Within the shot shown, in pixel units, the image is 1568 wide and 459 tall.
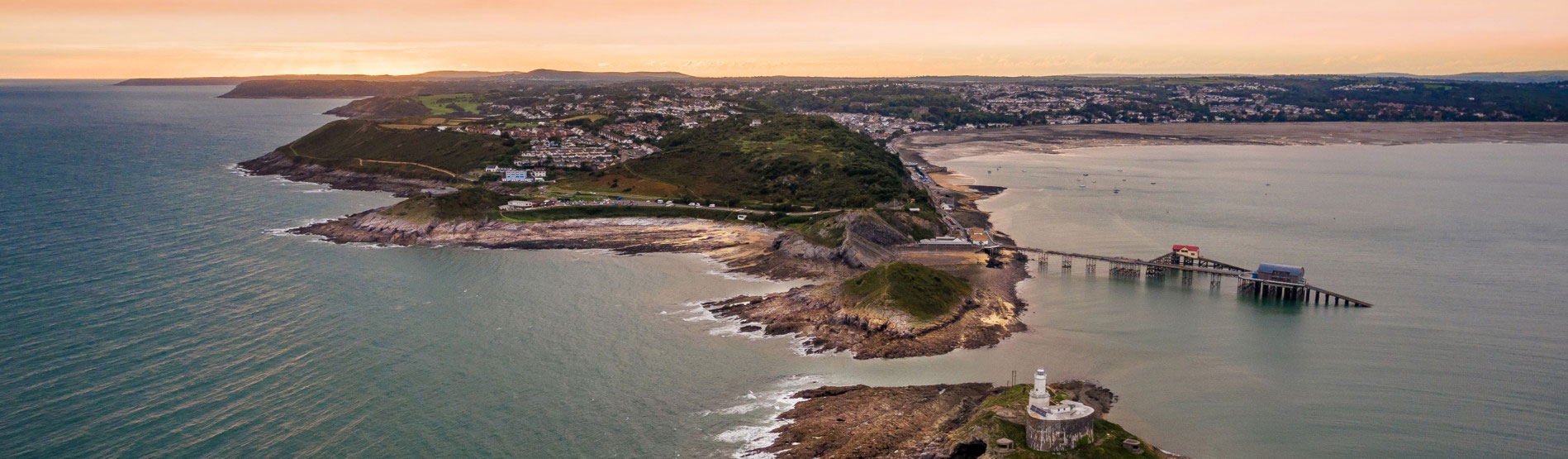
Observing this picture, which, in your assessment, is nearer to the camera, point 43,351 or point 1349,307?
point 43,351

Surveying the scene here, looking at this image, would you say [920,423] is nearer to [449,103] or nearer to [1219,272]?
[1219,272]

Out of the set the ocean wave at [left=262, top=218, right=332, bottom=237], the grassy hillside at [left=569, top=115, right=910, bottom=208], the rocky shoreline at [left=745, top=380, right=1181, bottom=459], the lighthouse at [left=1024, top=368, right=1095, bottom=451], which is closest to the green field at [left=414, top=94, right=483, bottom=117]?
the grassy hillside at [left=569, top=115, right=910, bottom=208]

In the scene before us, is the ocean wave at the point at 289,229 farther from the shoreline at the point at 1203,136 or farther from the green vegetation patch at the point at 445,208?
the shoreline at the point at 1203,136

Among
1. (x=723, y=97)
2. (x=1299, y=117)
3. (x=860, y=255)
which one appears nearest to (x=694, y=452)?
(x=860, y=255)

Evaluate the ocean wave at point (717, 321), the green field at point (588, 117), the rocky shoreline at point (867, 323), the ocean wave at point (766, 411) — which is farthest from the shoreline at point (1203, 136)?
the ocean wave at point (766, 411)

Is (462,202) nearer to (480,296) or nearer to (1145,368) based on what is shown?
(480,296)

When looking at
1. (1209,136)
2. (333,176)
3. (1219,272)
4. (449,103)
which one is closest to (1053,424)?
(1219,272)
